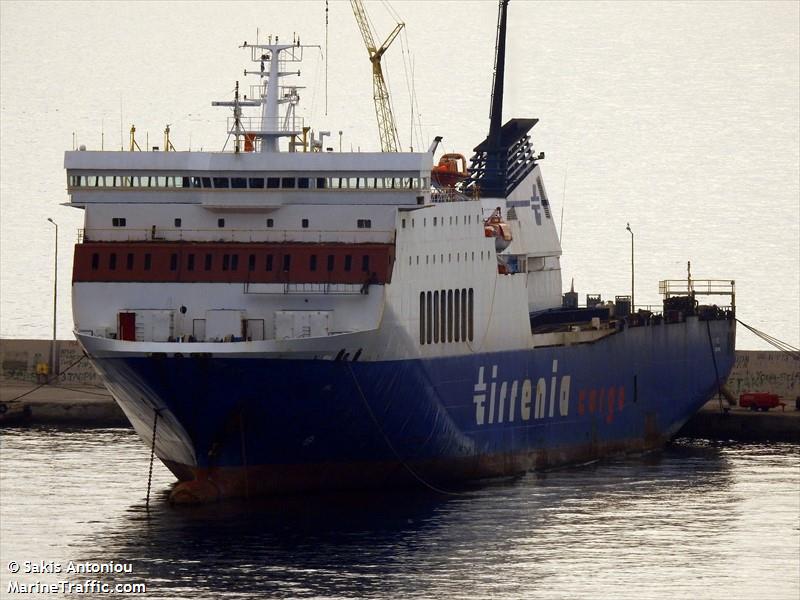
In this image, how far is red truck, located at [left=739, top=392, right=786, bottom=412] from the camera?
81812 millimetres

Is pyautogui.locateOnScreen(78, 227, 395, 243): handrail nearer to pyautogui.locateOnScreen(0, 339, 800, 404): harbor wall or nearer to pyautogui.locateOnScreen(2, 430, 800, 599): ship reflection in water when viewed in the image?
pyautogui.locateOnScreen(2, 430, 800, 599): ship reflection in water

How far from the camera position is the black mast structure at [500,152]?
7906cm

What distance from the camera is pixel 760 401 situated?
81.9 m

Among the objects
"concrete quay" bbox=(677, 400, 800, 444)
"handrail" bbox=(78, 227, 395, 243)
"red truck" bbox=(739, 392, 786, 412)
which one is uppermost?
"handrail" bbox=(78, 227, 395, 243)

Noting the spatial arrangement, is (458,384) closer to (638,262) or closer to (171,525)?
(171,525)

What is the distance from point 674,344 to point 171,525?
29587mm

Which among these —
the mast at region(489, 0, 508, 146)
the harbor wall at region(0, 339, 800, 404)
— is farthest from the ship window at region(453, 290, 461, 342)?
the harbor wall at region(0, 339, 800, 404)

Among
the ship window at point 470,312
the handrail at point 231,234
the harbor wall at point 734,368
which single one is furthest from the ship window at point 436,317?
the harbor wall at point 734,368

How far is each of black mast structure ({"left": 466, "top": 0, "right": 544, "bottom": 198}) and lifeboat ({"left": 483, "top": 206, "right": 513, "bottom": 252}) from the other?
22.9 feet

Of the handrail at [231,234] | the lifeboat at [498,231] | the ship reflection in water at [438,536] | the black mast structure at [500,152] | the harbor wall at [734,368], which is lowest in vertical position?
the ship reflection in water at [438,536]

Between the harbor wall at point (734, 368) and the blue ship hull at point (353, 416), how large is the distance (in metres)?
17.1

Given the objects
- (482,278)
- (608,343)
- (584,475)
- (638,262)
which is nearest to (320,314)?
(482,278)

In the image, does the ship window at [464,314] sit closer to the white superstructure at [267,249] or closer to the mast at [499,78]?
the white superstructure at [267,249]

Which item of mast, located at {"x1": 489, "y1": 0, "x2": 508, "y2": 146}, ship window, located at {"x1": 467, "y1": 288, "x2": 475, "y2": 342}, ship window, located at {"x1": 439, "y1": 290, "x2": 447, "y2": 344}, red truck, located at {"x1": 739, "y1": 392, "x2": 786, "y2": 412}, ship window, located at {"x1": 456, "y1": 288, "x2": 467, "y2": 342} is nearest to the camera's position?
ship window, located at {"x1": 439, "y1": 290, "x2": 447, "y2": 344}
